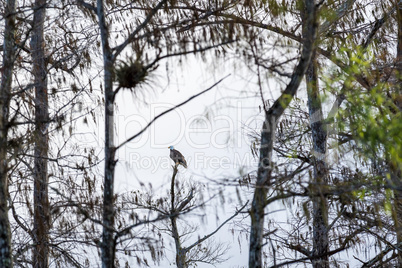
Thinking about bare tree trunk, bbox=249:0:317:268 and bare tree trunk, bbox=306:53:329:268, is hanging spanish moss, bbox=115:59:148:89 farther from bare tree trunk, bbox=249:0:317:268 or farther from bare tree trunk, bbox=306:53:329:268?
bare tree trunk, bbox=306:53:329:268

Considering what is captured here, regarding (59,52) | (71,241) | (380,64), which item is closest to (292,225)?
(380,64)

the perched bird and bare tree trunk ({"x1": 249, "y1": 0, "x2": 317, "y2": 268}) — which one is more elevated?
the perched bird

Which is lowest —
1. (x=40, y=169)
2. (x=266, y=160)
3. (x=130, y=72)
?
(x=266, y=160)

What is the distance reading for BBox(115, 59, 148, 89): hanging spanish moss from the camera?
420cm

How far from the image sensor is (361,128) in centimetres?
413

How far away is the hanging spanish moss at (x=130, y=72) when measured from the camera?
4195 millimetres

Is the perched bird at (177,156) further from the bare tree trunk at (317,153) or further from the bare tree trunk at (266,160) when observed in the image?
the bare tree trunk at (266,160)

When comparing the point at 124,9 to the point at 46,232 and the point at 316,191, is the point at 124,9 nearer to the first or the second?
the point at 46,232

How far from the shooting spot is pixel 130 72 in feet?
13.8

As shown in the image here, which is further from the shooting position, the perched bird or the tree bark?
the perched bird

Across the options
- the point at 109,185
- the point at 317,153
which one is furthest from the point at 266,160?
the point at 317,153

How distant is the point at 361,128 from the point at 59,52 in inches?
200

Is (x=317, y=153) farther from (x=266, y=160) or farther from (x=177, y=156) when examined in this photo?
(x=266, y=160)

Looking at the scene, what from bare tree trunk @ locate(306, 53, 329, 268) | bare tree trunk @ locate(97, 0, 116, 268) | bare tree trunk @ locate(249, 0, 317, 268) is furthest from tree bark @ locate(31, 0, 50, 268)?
bare tree trunk @ locate(306, 53, 329, 268)
